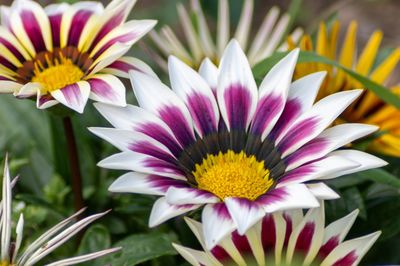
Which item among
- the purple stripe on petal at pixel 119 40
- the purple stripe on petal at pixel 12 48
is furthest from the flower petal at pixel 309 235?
the purple stripe on petal at pixel 12 48

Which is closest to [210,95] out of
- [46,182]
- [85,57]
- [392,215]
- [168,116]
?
[168,116]

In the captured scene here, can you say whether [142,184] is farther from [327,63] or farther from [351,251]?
[327,63]

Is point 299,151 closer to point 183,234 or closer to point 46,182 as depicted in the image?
point 183,234

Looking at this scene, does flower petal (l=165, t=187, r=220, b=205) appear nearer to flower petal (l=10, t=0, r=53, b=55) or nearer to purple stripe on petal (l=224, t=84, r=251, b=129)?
purple stripe on petal (l=224, t=84, r=251, b=129)

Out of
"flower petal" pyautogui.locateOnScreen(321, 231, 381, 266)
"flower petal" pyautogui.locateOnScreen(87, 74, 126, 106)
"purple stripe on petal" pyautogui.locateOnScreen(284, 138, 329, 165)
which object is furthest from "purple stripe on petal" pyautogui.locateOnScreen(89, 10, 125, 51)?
"flower petal" pyautogui.locateOnScreen(321, 231, 381, 266)

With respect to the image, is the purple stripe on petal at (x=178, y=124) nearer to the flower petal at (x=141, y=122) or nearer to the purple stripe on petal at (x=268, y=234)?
the flower petal at (x=141, y=122)

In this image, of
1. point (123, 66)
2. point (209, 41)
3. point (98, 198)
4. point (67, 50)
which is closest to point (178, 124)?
point (123, 66)
